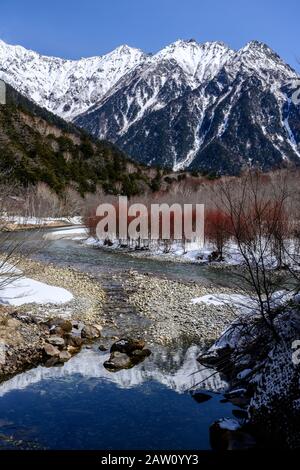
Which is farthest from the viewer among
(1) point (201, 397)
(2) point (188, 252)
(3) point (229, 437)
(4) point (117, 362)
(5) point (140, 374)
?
(2) point (188, 252)

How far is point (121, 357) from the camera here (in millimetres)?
10695

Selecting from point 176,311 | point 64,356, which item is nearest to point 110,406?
point 64,356

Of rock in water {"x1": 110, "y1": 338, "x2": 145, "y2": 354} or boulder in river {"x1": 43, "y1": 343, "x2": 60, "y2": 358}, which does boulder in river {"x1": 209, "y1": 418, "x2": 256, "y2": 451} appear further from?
boulder in river {"x1": 43, "y1": 343, "x2": 60, "y2": 358}

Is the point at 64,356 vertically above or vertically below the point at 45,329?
below

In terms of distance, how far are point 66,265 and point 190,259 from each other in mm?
9820

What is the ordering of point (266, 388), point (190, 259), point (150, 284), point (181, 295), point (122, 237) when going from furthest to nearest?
1. point (122, 237)
2. point (190, 259)
3. point (150, 284)
4. point (181, 295)
5. point (266, 388)

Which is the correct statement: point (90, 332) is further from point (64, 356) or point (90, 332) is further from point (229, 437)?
point (229, 437)

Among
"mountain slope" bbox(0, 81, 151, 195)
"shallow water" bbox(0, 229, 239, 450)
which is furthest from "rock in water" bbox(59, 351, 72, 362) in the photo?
"mountain slope" bbox(0, 81, 151, 195)

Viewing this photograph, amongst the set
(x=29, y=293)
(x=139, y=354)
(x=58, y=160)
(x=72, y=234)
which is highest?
(x=58, y=160)

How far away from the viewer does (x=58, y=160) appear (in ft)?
272

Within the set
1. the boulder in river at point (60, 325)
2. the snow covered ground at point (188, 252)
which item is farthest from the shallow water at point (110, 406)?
the snow covered ground at point (188, 252)

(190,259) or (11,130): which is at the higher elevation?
(11,130)

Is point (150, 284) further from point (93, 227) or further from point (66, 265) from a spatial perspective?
point (93, 227)

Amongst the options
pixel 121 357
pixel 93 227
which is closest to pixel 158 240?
pixel 93 227
